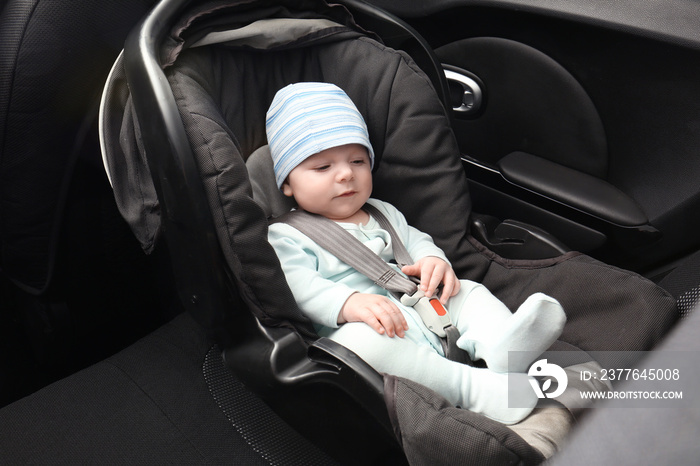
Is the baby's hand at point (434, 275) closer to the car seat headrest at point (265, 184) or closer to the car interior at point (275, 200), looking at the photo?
the car interior at point (275, 200)

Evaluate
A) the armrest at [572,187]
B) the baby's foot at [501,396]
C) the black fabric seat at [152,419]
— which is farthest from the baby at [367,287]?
the armrest at [572,187]

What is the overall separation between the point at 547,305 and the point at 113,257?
1.00 m

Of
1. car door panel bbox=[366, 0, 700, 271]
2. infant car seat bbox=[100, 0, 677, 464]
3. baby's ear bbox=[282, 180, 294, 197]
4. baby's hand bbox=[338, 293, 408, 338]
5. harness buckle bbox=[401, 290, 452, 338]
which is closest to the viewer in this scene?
infant car seat bbox=[100, 0, 677, 464]

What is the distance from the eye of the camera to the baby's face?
1212 millimetres

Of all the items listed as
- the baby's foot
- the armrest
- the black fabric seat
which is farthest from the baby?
the armrest

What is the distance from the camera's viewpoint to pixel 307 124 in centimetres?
118

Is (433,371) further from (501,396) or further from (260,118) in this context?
(260,118)

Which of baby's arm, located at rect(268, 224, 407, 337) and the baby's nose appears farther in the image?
the baby's nose

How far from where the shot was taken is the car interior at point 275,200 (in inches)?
36.3

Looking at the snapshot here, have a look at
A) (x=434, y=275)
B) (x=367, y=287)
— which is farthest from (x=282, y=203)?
(x=434, y=275)

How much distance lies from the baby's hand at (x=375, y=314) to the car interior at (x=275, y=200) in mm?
79

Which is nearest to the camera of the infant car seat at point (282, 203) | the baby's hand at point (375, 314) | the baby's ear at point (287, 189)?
the infant car seat at point (282, 203)

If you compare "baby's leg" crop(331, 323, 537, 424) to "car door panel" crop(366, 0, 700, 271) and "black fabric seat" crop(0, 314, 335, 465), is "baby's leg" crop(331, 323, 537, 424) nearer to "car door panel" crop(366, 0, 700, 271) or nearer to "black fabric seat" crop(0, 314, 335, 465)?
"black fabric seat" crop(0, 314, 335, 465)

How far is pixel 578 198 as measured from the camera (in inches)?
57.6
